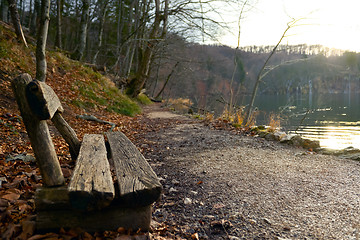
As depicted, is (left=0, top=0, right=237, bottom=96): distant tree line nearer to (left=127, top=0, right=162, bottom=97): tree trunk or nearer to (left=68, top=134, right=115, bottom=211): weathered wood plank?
(left=127, top=0, right=162, bottom=97): tree trunk

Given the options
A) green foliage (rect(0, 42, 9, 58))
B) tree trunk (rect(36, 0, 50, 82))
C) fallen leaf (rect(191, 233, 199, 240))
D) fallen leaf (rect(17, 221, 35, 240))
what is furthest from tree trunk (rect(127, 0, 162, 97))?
fallen leaf (rect(17, 221, 35, 240))

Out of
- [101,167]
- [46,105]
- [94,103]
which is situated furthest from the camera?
[94,103]

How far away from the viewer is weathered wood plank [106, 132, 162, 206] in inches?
61.1

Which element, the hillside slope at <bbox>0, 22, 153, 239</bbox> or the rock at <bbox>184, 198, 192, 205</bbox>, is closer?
the hillside slope at <bbox>0, 22, 153, 239</bbox>

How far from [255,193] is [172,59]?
1264cm

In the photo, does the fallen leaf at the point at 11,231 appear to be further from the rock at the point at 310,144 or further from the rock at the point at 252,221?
the rock at the point at 310,144

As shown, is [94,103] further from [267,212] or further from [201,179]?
[267,212]

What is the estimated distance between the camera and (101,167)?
1.94 meters

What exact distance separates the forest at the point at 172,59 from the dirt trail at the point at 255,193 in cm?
565

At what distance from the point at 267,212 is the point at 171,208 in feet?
3.09

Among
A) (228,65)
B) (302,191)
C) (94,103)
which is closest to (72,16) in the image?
(94,103)

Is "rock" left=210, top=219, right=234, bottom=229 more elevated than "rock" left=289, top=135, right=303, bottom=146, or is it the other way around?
"rock" left=289, top=135, right=303, bottom=146

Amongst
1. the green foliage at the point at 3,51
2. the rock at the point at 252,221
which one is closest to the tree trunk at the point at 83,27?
the green foliage at the point at 3,51

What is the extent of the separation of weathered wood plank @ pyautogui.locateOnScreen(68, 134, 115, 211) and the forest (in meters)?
8.13
